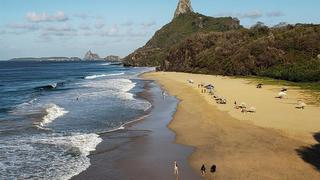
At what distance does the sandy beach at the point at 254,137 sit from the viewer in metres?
23.8

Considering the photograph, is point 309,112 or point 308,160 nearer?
point 308,160

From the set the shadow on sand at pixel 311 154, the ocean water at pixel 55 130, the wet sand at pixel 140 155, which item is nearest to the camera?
the wet sand at pixel 140 155

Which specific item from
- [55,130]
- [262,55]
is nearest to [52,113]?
[55,130]

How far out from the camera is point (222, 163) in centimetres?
2522

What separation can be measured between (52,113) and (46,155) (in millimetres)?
19045

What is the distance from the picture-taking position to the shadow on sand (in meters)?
24.3

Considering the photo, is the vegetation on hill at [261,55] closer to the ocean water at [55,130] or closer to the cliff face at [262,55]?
the cliff face at [262,55]

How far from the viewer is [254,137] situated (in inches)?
1238

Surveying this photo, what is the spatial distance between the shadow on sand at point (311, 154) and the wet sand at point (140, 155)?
6.69 meters

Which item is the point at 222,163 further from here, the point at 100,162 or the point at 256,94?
the point at 256,94

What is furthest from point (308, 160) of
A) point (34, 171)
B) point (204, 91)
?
point (204, 91)

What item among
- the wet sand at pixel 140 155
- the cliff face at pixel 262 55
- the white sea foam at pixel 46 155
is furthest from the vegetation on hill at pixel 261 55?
the white sea foam at pixel 46 155

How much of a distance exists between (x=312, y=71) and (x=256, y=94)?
23139 millimetres

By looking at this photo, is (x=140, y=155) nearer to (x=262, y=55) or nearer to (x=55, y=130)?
(x=55, y=130)
